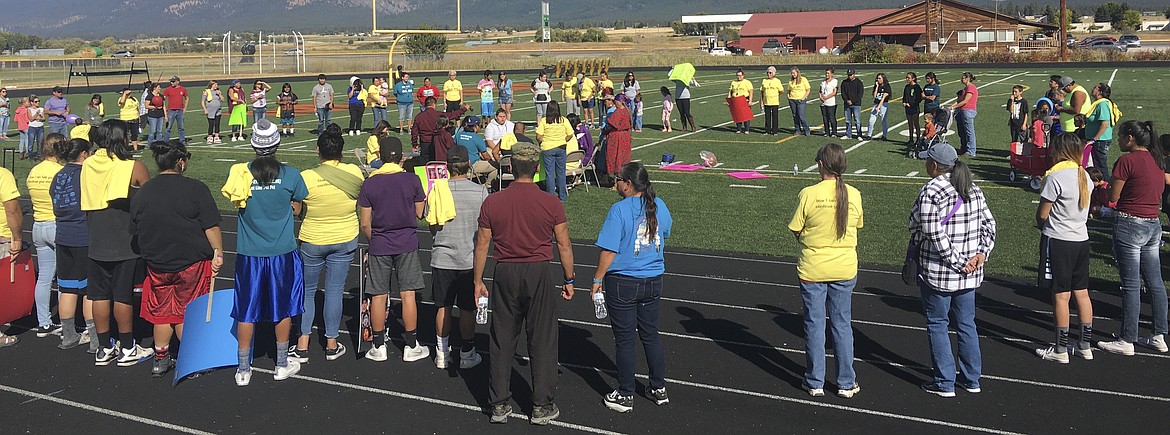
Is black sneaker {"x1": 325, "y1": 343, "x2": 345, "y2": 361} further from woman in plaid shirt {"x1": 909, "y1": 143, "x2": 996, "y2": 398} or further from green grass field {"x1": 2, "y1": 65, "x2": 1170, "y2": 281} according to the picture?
green grass field {"x1": 2, "y1": 65, "x2": 1170, "y2": 281}

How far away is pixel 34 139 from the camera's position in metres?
23.4

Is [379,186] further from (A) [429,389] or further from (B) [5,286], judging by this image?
(B) [5,286]

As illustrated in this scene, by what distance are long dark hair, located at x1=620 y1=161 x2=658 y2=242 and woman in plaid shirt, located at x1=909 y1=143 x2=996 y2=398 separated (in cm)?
181

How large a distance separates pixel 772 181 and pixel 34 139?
15916 millimetres

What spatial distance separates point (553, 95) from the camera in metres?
40.1

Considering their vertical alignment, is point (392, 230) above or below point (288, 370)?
Answer: above

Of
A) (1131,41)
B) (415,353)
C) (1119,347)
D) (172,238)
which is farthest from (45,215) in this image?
(1131,41)

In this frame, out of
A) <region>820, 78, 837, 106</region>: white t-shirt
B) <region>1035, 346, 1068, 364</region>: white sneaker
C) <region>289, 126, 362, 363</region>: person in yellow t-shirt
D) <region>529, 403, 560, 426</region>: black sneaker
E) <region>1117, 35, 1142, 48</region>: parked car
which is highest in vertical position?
<region>1117, 35, 1142, 48</region>: parked car

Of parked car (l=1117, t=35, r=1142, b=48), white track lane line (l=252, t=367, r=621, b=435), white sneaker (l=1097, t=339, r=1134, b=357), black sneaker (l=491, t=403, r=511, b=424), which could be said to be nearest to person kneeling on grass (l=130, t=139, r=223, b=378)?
white track lane line (l=252, t=367, r=621, b=435)

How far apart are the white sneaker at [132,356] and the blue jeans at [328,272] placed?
4.21ft

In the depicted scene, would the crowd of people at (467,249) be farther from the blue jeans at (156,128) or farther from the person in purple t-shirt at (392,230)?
the blue jeans at (156,128)

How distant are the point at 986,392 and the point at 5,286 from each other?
Result: 304 inches

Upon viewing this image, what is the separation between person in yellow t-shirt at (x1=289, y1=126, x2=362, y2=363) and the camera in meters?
7.95

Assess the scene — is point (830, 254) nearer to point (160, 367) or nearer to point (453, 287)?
point (453, 287)
